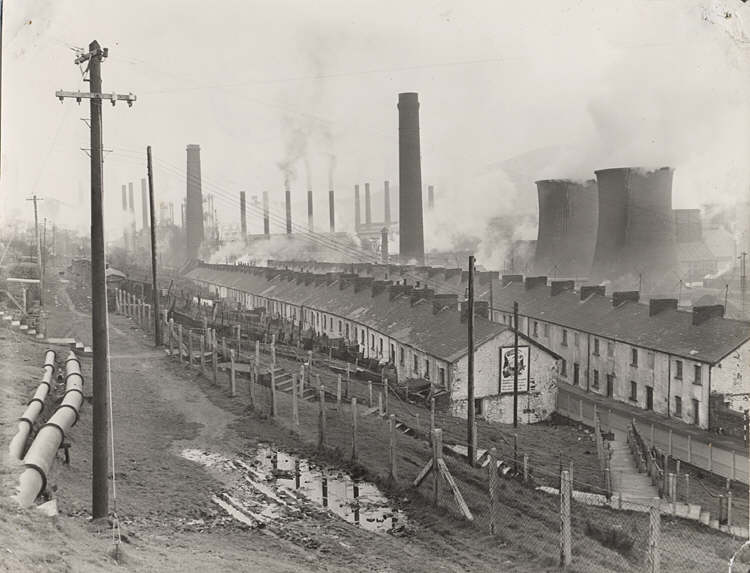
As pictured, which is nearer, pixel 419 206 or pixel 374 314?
pixel 374 314

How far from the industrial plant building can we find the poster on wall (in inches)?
1.5

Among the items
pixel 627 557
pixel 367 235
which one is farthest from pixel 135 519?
pixel 367 235

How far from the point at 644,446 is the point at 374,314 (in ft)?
60.6

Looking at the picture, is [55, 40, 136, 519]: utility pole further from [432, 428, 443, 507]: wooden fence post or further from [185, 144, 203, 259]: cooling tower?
[185, 144, 203, 259]: cooling tower

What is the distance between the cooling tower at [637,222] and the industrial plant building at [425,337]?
1436cm

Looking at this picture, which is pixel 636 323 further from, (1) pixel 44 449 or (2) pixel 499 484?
(1) pixel 44 449

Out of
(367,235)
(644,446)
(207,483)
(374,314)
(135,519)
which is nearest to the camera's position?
(135,519)

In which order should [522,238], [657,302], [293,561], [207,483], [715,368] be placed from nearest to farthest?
[293,561] → [207,483] → [715,368] → [657,302] → [522,238]

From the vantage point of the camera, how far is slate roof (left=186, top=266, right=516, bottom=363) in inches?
1097

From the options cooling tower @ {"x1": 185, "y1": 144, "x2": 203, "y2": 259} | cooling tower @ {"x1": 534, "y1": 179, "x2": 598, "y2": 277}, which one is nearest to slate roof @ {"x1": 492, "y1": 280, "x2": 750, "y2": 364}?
cooling tower @ {"x1": 534, "y1": 179, "x2": 598, "y2": 277}

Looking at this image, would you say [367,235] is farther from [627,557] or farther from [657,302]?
[627,557]

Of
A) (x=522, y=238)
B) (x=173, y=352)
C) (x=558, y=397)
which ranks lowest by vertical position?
(x=558, y=397)

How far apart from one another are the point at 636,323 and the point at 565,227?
19.7 m

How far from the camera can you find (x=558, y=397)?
28750mm
